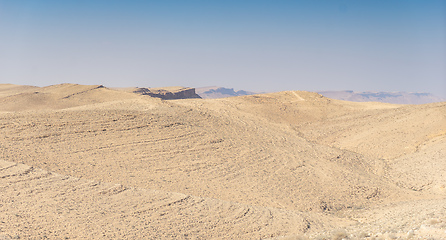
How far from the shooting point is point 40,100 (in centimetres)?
2747

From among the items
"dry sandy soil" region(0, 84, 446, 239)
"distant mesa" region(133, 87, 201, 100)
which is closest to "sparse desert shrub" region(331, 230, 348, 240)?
"dry sandy soil" region(0, 84, 446, 239)

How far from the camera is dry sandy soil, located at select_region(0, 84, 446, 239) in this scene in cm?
768

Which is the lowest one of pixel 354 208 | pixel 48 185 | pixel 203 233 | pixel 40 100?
pixel 354 208

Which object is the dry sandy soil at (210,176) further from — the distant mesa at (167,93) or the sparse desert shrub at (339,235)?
the distant mesa at (167,93)

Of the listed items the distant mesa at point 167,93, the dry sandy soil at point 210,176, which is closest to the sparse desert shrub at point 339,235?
the dry sandy soil at point 210,176

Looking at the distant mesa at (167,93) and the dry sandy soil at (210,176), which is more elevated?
the distant mesa at (167,93)

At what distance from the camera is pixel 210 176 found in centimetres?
1189

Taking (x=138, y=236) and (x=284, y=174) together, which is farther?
(x=284, y=174)

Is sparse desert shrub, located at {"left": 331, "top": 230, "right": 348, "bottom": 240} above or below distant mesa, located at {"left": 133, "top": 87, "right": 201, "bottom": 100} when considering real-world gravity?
below

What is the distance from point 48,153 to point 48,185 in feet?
9.05

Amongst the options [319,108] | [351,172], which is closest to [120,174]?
[351,172]

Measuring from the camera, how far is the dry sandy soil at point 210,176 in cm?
768

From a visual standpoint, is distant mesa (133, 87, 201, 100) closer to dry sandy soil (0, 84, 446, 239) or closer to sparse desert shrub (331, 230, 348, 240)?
dry sandy soil (0, 84, 446, 239)

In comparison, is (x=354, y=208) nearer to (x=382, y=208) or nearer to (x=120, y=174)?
(x=382, y=208)
